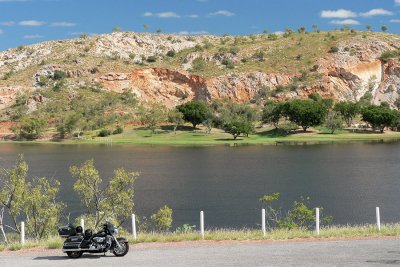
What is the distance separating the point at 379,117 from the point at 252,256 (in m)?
145

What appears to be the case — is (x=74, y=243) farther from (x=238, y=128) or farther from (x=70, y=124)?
(x=70, y=124)

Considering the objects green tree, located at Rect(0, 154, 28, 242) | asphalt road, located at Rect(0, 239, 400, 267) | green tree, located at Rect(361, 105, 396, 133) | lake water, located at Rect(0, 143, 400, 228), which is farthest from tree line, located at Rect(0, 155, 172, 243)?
green tree, located at Rect(361, 105, 396, 133)

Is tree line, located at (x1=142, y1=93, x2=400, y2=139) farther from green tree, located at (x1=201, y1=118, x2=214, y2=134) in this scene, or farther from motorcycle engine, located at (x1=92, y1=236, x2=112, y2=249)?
motorcycle engine, located at (x1=92, y1=236, x2=112, y2=249)

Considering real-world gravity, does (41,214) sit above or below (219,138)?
below

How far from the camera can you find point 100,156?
358ft

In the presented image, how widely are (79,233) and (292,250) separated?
885 centimetres

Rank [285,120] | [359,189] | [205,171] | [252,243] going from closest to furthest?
[252,243]
[359,189]
[205,171]
[285,120]

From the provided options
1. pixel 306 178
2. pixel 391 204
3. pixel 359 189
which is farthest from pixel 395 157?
pixel 391 204

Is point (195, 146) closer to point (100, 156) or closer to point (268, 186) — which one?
point (100, 156)

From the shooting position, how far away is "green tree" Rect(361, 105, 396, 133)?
6235 inches

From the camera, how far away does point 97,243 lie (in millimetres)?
22391

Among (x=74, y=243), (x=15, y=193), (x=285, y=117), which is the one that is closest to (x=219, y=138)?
(x=285, y=117)

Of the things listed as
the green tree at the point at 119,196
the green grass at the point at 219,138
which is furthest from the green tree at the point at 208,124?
the green tree at the point at 119,196

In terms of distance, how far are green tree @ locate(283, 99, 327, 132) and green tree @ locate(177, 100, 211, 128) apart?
24.0 meters
